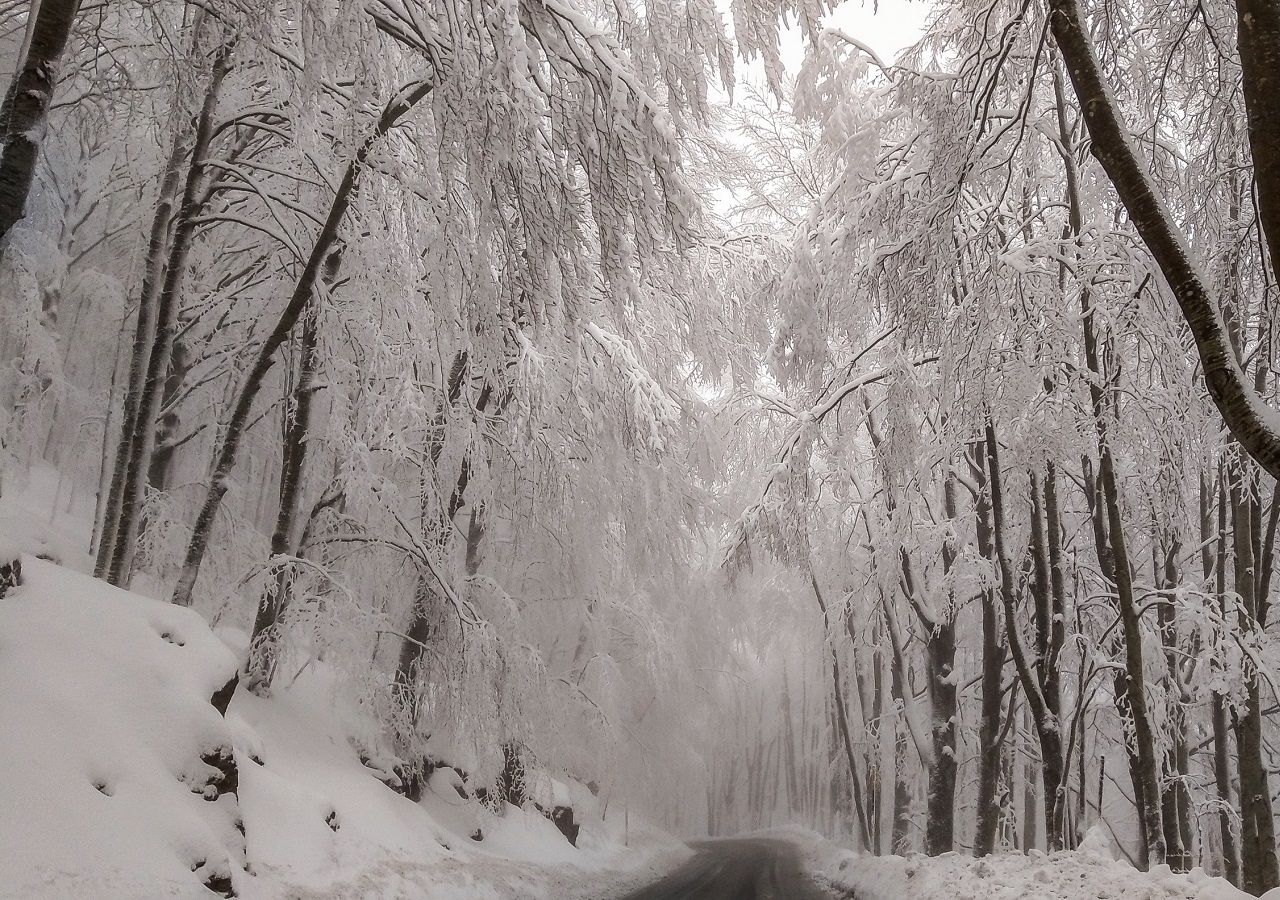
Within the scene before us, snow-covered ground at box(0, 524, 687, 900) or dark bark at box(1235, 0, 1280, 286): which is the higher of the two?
dark bark at box(1235, 0, 1280, 286)

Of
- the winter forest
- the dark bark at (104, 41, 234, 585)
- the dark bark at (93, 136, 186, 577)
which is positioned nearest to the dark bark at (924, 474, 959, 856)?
the winter forest

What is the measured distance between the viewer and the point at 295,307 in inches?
298

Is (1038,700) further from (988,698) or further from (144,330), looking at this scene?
(144,330)

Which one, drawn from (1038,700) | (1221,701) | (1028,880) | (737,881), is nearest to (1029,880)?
(1028,880)

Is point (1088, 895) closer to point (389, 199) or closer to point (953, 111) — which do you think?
point (953, 111)

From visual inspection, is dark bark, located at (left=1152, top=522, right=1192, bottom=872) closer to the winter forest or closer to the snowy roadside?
the winter forest

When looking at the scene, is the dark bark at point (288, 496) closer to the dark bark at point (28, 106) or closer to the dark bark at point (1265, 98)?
the dark bark at point (28, 106)

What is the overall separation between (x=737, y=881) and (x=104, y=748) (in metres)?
12.6

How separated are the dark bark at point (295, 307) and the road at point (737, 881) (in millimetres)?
7744

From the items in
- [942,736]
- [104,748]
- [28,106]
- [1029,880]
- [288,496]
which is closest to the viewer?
[28,106]

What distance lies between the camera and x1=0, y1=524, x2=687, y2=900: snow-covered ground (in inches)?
179

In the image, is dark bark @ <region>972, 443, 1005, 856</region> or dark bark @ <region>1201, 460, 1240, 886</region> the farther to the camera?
dark bark @ <region>1201, 460, 1240, 886</region>

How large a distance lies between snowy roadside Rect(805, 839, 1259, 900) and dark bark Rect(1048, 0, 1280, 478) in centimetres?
346

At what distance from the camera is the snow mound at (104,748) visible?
444cm
